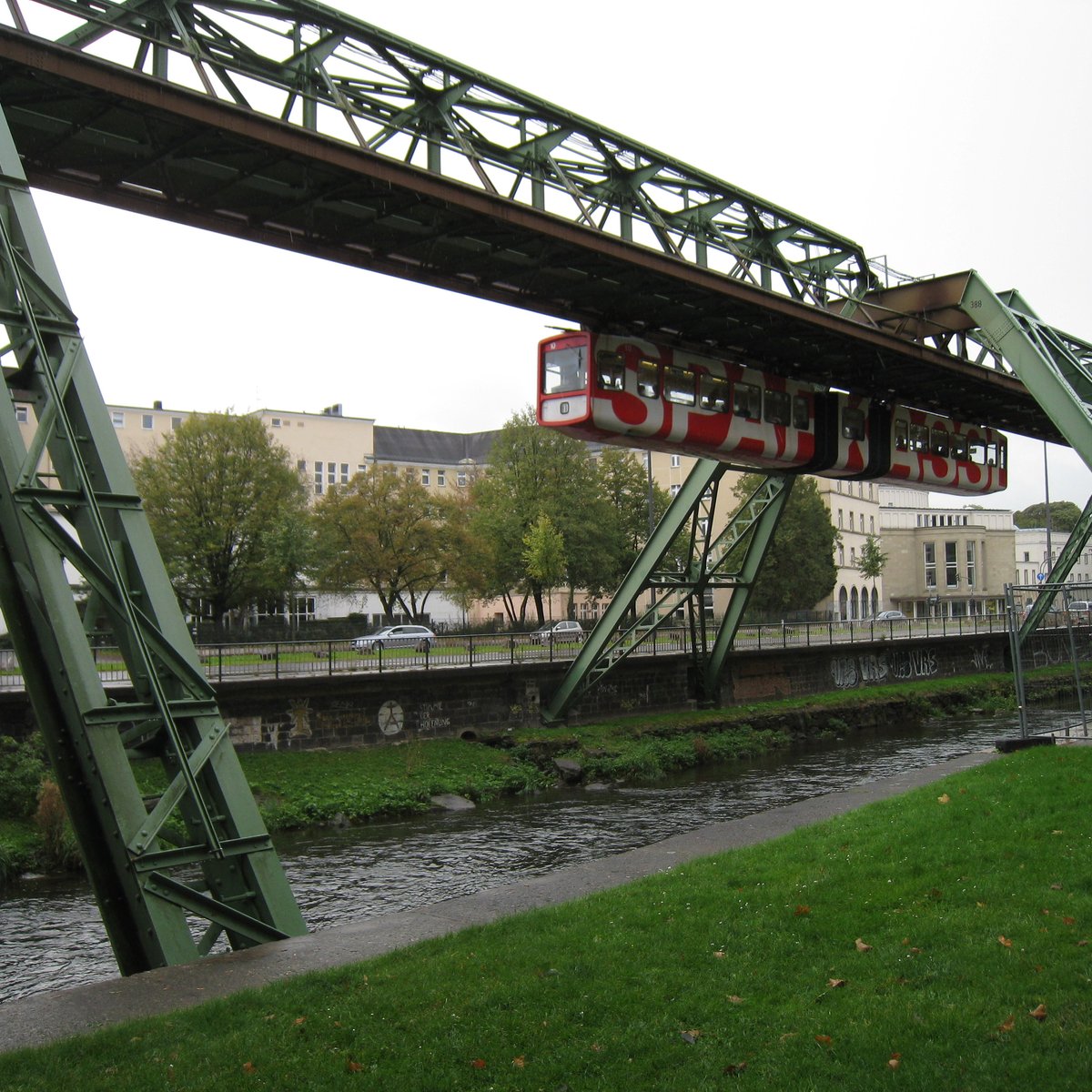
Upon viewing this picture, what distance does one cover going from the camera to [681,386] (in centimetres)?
2228

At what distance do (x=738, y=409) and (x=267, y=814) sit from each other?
1277 centimetres

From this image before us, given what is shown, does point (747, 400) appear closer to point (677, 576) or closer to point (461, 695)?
point (677, 576)

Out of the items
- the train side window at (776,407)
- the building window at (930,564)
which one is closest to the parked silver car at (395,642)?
the train side window at (776,407)

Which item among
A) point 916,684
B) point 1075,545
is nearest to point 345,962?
point 916,684

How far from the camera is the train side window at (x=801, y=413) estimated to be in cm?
2542

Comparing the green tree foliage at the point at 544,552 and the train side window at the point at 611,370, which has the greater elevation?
the train side window at the point at 611,370

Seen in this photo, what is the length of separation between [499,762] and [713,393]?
951 cm

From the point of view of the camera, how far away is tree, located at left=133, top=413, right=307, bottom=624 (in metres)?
45.2

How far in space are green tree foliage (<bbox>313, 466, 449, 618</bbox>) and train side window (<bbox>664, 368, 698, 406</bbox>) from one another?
1157 inches

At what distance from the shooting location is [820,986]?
253 inches

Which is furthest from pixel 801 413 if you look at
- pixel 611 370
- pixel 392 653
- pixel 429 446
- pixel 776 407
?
pixel 429 446

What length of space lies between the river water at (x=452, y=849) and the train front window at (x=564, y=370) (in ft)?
26.1

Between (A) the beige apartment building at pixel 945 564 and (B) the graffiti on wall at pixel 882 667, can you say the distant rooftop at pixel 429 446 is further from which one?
(B) the graffiti on wall at pixel 882 667

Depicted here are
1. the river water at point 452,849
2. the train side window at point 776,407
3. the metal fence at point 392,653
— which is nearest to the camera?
the river water at point 452,849
